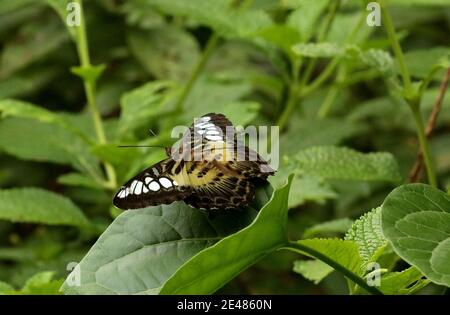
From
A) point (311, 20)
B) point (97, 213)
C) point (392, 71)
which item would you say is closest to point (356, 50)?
point (392, 71)

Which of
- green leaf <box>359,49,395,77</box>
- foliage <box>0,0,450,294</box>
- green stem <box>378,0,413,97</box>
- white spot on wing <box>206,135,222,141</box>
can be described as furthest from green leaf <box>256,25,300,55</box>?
white spot on wing <box>206,135,222,141</box>

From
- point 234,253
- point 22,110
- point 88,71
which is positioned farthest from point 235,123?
point 234,253

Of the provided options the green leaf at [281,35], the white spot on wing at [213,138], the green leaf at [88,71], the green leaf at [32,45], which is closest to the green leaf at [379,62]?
the green leaf at [281,35]

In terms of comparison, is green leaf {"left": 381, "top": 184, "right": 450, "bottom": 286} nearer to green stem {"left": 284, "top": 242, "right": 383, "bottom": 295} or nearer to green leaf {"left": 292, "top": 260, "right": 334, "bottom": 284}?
green stem {"left": 284, "top": 242, "right": 383, "bottom": 295}

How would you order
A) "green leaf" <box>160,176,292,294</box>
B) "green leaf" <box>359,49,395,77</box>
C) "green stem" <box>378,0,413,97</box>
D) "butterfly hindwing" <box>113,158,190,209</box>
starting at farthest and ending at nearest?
"green leaf" <box>359,49,395,77</box>, "green stem" <box>378,0,413,97</box>, "butterfly hindwing" <box>113,158,190,209</box>, "green leaf" <box>160,176,292,294</box>

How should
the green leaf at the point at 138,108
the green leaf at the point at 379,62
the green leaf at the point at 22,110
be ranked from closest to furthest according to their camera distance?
the green leaf at the point at 379,62 < the green leaf at the point at 22,110 < the green leaf at the point at 138,108

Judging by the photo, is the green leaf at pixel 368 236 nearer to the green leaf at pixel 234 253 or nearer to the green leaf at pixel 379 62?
the green leaf at pixel 234 253
